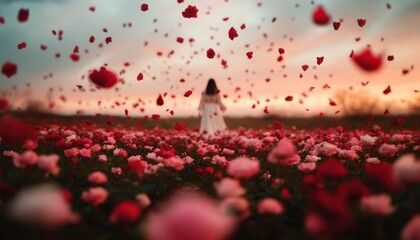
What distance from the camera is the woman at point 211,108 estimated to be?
43.5 ft

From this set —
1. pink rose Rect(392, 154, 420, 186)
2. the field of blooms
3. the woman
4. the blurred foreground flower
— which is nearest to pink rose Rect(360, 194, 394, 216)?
the field of blooms

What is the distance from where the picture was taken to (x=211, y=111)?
13266 mm

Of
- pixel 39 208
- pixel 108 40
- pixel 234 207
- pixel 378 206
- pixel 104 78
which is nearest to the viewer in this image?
pixel 39 208

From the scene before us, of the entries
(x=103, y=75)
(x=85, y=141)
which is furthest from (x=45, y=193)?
(x=85, y=141)

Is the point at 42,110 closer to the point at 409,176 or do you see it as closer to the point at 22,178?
the point at 22,178

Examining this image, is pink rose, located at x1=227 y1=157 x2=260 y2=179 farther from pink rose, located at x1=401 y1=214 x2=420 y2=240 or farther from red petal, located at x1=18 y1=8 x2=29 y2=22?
red petal, located at x1=18 y1=8 x2=29 y2=22

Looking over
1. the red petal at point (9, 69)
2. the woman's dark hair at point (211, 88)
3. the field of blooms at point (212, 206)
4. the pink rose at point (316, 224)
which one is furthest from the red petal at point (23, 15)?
the woman's dark hair at point (211, 88)

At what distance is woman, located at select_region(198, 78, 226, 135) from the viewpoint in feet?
43.5

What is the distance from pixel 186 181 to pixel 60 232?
3270 millimetres

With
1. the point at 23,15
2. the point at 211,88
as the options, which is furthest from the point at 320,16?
the point at 211,88

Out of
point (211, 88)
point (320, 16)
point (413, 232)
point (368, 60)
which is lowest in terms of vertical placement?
point (413, 232)

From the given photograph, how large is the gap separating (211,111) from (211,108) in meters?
0.12

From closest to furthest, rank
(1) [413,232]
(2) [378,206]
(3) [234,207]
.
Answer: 1. (1) [413,232]
2. (2) [378,206]
3. (3) [234,207]

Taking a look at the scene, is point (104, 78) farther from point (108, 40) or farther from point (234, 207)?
point (234, 207)
